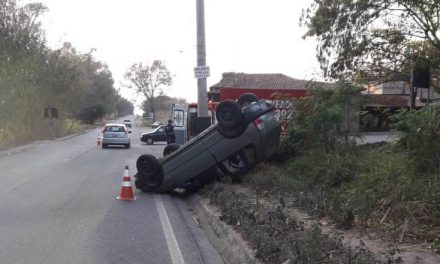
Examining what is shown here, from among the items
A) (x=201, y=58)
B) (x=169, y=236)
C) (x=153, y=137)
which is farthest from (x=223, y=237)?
(x=153, y=137)

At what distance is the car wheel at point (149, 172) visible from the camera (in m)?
→ 12.2

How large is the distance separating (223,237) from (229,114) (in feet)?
14.3

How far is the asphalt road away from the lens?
23.0 feet

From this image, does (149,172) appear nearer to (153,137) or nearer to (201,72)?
(201,72)

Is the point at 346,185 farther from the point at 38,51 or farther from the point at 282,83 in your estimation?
the point at 282,83

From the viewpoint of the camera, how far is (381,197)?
7.77 metres

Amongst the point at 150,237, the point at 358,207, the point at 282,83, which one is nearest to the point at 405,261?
the point at 358,207

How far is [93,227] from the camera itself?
880 cm

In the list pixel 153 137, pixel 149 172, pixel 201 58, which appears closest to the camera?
pixel 149 172

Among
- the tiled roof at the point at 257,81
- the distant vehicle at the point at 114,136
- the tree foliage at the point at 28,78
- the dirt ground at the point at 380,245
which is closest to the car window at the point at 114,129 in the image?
the distant vehicle at the point at 114,136

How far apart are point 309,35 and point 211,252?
49.8 feet

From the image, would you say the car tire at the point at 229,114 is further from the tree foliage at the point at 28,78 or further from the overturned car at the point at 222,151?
the tree foliage at the point at 28,78

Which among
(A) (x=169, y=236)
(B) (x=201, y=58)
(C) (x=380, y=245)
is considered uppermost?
(B) (x=201, y=58)

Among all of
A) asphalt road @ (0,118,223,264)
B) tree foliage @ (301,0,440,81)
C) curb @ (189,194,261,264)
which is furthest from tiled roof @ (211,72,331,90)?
curb @ (189,194,261,264)
